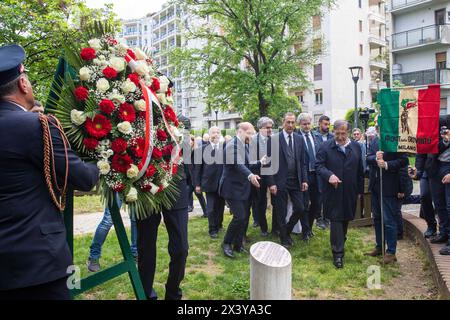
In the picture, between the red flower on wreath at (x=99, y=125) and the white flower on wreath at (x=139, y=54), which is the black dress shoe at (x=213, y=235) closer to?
the white flower on wreath at (x=139, y=54)

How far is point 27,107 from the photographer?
8.90 feet

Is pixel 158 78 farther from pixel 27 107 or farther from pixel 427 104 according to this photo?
pixel 427 104

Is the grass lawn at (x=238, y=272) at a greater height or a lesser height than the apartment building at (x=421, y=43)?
lesser

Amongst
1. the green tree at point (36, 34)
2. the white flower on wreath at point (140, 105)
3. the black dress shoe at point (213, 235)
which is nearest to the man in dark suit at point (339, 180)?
the black dress shoe at point (213, 235)

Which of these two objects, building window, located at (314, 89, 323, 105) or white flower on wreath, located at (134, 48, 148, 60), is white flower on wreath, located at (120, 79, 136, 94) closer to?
white flower on wreath, located at (134, 48, 148, 60)

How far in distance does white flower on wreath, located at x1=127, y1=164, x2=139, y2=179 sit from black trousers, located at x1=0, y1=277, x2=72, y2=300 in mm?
921

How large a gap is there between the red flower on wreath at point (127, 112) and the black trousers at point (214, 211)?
5.10m

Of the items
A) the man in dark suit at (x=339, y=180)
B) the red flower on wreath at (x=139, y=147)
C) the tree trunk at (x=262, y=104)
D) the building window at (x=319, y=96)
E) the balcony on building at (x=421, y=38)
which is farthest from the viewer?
the building window at (x=319, y=96)

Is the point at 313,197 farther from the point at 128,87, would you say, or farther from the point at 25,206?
the point at 25,206

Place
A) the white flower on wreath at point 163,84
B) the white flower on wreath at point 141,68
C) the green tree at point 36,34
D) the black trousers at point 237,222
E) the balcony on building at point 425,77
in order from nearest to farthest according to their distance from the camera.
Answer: the white flower on wreath at point 141,68 → the white flower on wreath at point 163,84 → the black trousers at point 237,222 → the green tree at point 36,34 → the balcony on building at point 425,77

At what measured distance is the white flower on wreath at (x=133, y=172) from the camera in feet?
10.7

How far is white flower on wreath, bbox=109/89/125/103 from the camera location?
3246mm

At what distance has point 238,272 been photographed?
5.83 metres

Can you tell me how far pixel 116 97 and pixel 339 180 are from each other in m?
3.92
